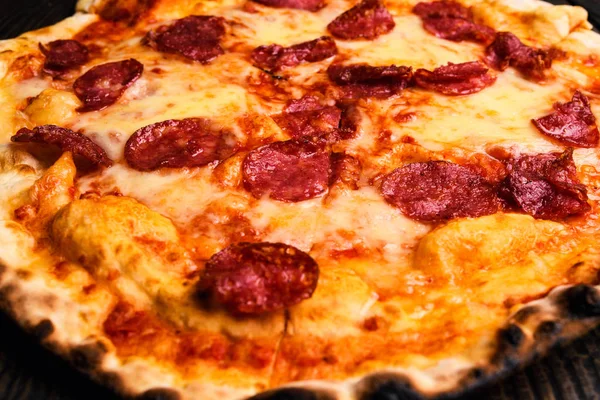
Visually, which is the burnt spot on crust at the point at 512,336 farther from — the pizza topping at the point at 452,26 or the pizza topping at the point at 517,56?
the pizza topping at the point at 452,26

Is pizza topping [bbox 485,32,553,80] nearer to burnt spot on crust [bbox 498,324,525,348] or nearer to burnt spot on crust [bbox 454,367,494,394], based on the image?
burnt spot on crust [bbox 498,324,525,348]

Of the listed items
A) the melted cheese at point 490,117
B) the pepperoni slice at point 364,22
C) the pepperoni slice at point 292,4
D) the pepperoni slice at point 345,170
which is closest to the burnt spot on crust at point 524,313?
the pepperoni slice at point 345,170

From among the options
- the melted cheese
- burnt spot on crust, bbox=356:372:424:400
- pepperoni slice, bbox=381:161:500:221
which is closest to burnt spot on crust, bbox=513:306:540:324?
burnt spot on crust, bbox=356:372:424:400

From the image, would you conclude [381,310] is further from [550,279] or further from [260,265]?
[550,279]

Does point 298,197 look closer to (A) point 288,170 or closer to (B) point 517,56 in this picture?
(A) point 288,170

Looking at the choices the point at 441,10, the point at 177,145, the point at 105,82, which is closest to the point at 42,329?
the point at 177,145

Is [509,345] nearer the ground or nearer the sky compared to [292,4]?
nearer the sky
